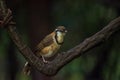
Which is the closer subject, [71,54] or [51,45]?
[71,54]

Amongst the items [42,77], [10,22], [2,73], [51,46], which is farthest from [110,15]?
[10,22]

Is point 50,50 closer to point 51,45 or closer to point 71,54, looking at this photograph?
point 51,45

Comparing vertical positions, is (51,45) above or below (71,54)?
below

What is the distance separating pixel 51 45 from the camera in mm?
2273

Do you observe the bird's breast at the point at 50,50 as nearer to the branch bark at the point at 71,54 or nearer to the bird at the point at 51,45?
the bird at the point at 51,45

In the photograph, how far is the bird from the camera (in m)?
2.11

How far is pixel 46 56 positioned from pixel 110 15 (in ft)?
5.21

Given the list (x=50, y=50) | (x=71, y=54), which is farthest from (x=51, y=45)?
(x=71, y=54)

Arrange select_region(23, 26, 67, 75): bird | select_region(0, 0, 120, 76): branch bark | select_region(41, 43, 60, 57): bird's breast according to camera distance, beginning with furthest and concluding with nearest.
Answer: select_region(41, 43, 60, 57): bird's breast < select_region(23, 26, 67, 75): bird < select_region(0, 0, 120, 76): branch bark

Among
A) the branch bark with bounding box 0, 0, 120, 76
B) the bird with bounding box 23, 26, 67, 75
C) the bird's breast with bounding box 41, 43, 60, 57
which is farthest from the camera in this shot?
the bird's breast with bounding box 41, 43, 60, 57

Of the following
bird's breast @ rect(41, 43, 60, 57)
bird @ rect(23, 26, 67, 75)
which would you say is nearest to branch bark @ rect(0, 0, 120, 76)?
bird @ rect(23, 26, 67, 75)

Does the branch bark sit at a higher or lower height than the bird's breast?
higher

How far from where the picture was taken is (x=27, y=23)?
149 inches

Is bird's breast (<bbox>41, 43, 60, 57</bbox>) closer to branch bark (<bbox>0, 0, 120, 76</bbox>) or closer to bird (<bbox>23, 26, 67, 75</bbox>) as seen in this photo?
bird (<bbox>23, 26, 67, 75</bbox>)
